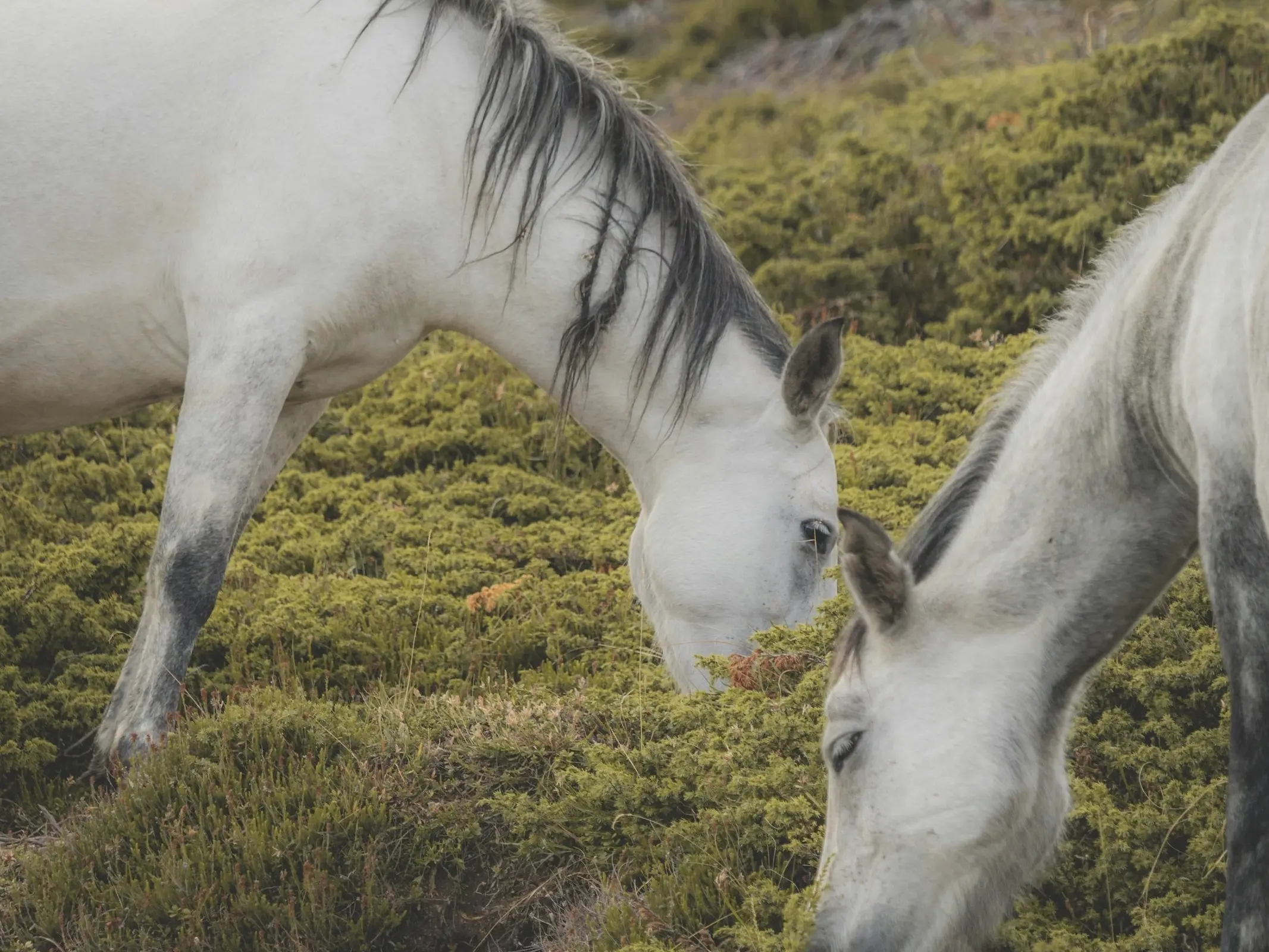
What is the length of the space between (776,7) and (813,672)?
14577 mm

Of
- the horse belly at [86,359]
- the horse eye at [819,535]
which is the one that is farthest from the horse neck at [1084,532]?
the horse belly at [86,359]

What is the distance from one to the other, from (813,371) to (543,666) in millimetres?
1409

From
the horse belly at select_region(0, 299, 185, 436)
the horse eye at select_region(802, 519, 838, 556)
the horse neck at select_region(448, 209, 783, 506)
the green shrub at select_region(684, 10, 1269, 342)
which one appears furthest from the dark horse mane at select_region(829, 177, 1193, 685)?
the green shrub at select_region(684, 10, 1269, 342)

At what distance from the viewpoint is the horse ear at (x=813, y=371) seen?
4043 mm

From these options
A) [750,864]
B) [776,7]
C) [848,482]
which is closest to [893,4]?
[776,7]

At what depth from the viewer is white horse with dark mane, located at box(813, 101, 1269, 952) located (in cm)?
254

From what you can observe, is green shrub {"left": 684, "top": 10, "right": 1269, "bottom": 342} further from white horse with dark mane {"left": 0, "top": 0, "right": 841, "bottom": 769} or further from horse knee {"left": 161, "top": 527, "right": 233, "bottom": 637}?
horse knee {"left": 161, "top": 527, "right": 233, "bottom": 637}

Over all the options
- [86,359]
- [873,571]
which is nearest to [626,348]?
[86,359]

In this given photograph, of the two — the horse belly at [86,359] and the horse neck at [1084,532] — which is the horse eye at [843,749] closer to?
the horse neck at [1084,532]

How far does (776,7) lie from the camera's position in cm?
1688

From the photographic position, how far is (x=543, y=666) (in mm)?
4719

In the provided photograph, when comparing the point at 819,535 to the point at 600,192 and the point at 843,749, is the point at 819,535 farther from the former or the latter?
the point at 843,749

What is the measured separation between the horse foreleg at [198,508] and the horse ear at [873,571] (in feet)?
6.62

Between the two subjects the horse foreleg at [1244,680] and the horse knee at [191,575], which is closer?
the horse foreleg at [1244,680]
